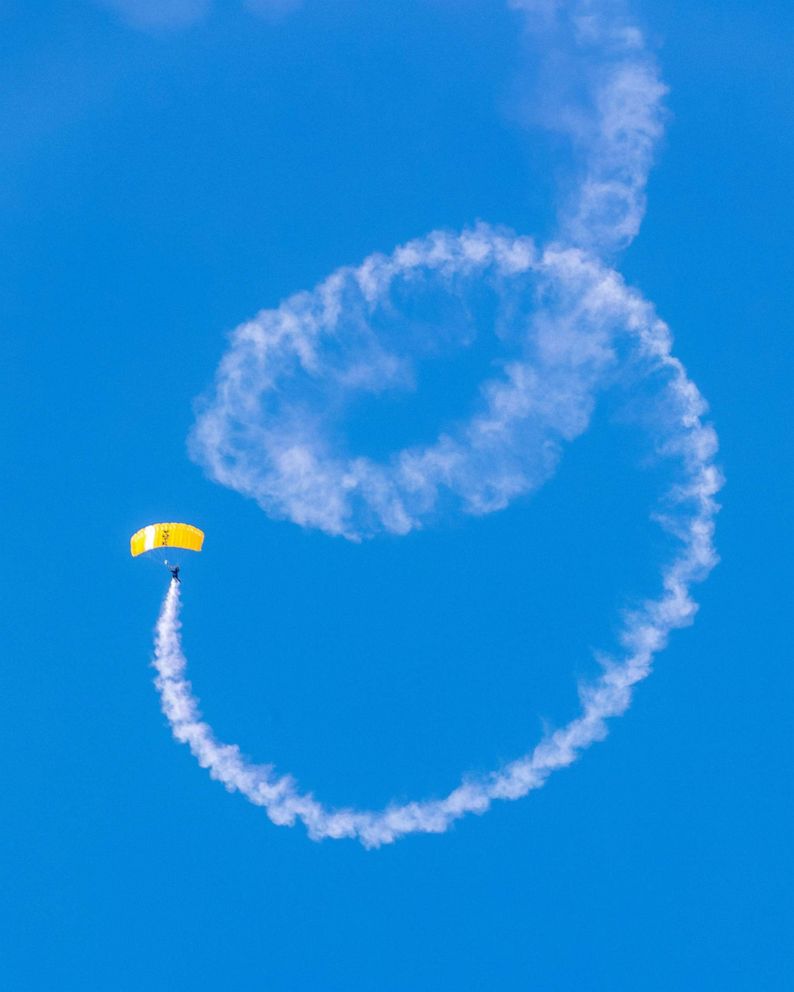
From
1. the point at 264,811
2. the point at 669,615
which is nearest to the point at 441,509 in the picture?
the point at 669,615

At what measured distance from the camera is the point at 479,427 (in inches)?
1783

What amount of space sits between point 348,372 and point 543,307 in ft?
25.1

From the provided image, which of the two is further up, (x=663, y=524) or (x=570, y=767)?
(x=663, y=524)

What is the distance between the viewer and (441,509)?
45.2m

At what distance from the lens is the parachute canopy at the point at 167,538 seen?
43.9 metres

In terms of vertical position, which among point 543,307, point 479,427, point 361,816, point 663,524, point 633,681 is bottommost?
Result: point 361,816

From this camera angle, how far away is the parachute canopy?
43.9m

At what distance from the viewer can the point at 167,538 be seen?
4400cm

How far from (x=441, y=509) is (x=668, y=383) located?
9.59 m

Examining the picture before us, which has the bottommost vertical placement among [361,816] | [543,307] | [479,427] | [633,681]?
[361,816]

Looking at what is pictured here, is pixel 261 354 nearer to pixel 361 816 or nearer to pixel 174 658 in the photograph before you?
pixel 174 658

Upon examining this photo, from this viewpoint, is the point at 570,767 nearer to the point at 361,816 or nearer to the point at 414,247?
the point at 361,816

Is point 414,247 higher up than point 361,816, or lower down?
higher up

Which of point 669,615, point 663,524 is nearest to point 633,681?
point 669,615
